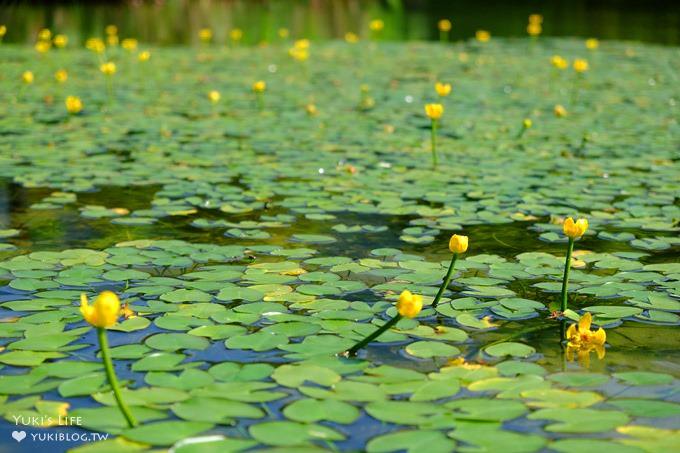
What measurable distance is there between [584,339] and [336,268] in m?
0.70

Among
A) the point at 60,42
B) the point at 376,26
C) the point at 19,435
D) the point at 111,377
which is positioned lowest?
the point at 19,435

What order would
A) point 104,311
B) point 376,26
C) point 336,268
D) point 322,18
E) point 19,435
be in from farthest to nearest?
point 322,18, point 376,26, point 336,268, point 19,435, point 104,311

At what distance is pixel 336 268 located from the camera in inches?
87.5

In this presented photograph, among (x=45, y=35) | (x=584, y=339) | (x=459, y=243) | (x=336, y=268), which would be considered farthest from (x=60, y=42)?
(x=584, y=339)

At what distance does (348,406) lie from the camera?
142 cm

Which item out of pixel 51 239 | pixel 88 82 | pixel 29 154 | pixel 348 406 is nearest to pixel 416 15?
pixel 88 82

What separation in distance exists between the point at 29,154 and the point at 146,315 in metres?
2.02

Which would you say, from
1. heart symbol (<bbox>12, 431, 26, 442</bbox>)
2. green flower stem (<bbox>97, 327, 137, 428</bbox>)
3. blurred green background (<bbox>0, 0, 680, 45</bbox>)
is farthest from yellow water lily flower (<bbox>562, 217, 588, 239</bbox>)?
blurred green background (<bbox>0, 0, 680, 45</bbox>)

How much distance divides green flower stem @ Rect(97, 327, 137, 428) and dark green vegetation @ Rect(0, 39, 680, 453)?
0.03m

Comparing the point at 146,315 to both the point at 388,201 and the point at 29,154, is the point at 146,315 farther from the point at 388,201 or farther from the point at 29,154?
the point at 29,154

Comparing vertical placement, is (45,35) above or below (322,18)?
below

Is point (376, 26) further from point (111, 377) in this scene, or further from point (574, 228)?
point (111, 377)

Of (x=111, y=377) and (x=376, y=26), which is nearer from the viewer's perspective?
(x=111, y=377)

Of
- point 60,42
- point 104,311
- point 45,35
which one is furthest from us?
point 60,42
